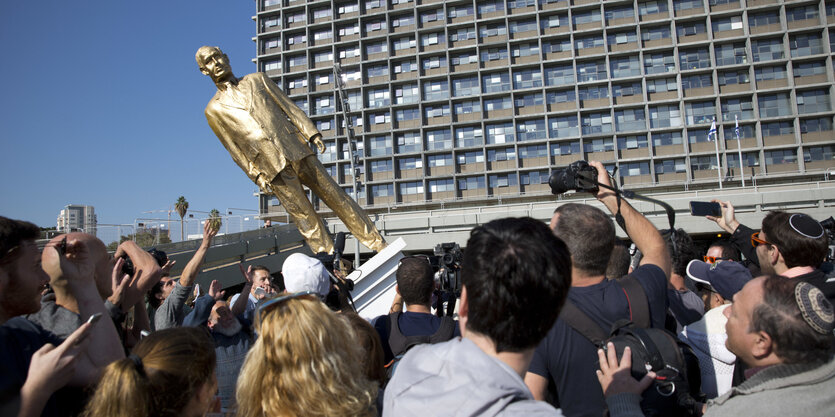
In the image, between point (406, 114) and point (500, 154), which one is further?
point (406, 114)

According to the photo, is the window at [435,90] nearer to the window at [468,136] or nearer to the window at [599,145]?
the window at [468,136]

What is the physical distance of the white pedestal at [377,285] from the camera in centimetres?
684

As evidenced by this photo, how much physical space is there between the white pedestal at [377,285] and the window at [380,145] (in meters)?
35.9

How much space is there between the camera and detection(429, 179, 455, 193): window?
4144 centimetres

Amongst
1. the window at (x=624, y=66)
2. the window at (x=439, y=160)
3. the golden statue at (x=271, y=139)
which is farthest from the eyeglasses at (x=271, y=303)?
the window at (x=624, y=66)

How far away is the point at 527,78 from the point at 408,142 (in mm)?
11415

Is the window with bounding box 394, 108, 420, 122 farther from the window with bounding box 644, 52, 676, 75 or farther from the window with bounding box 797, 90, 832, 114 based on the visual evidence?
the window with bounding box 797, 90, 832, 114

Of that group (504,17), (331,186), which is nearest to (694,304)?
(331,186)

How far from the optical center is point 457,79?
41.6 metres

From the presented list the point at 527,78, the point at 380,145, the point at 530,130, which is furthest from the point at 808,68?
the point at 380,145

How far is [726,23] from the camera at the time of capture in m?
38.1

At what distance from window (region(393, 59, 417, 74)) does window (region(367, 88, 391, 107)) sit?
204 centimetres

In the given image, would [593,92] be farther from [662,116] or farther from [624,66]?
[662,116]

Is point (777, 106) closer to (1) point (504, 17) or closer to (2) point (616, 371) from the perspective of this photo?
(1) point (504, 17)
